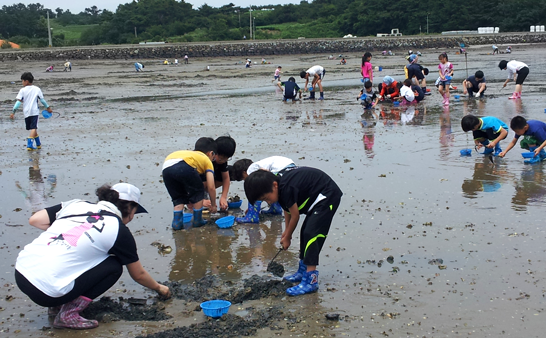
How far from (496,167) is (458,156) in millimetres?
880

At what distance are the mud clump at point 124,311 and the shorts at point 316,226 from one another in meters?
1.35

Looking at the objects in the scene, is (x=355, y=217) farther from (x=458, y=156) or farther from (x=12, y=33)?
(x=12, y=33)

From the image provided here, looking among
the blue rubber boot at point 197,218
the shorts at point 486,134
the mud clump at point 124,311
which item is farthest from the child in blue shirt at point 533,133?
the mud clump at point 124,311

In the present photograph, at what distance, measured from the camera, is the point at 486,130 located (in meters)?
9.59

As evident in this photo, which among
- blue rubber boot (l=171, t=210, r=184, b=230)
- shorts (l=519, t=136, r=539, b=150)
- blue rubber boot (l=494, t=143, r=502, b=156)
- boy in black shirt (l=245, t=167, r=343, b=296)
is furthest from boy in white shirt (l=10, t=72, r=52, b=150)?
shorts (l=519, t=136, r=539, b=150)

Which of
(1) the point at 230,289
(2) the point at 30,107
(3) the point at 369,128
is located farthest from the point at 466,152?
(2) the point at 30,107

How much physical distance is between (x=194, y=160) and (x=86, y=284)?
2.70 meters

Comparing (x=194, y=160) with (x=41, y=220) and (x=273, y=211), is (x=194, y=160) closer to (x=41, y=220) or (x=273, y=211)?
(x=273, y=211)

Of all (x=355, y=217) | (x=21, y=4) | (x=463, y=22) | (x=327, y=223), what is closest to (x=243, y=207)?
(x=355, y=217)

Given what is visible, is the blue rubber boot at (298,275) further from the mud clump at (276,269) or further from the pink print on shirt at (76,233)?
the pink print on shirt at (76,233)

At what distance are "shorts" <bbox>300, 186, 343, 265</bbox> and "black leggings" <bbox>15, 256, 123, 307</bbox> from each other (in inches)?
64.7

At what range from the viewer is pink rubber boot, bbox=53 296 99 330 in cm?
426

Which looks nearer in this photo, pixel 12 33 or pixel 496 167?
pixel 496 167

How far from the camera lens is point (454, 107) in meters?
15.5
